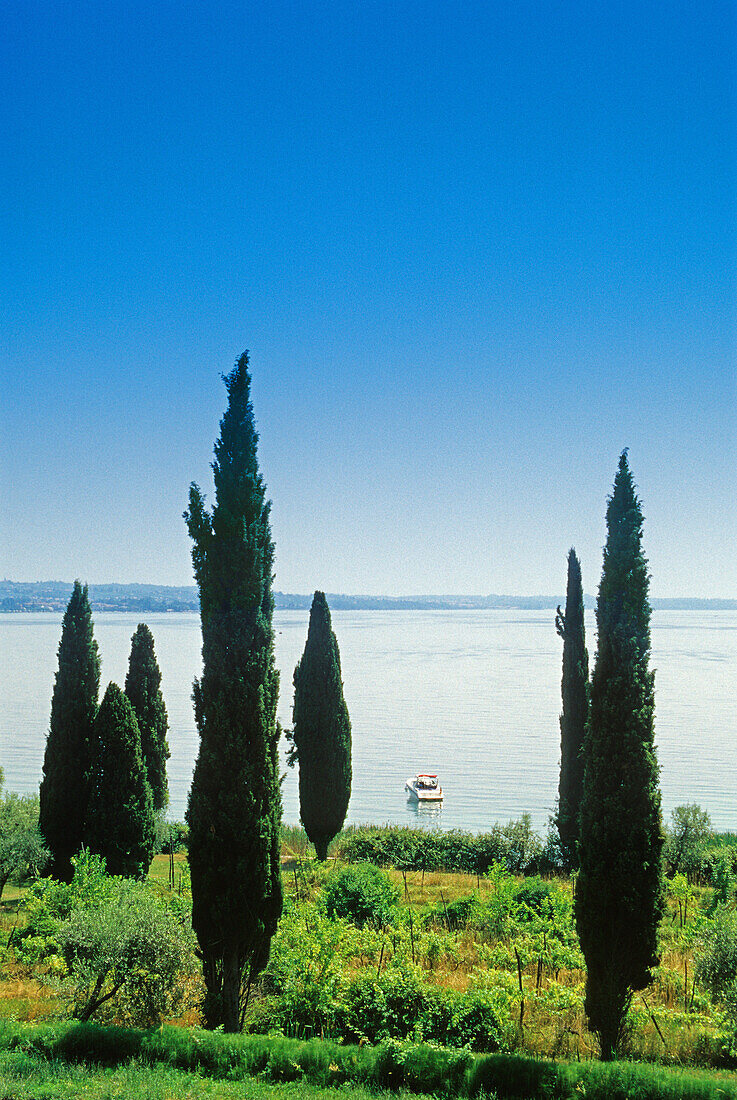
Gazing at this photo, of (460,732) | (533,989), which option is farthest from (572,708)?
(460,732)

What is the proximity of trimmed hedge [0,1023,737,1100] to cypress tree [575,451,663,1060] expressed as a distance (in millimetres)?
1432

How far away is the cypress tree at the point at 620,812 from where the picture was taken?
392 inches

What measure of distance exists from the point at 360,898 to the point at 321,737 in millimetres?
9174

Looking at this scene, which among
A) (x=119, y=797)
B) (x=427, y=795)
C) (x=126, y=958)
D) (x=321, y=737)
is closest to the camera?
(x=126, y=958)

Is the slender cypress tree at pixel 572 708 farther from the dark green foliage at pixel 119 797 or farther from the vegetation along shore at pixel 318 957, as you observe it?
the dark green foliage at pixel 119 797

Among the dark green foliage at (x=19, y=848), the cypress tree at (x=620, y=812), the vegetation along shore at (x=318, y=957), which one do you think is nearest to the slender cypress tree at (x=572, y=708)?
the vegetation along shore at (x=318, y=957)

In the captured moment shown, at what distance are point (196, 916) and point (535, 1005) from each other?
5400 millimetres

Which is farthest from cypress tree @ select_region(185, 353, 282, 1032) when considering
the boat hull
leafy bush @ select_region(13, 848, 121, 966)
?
the boat hull

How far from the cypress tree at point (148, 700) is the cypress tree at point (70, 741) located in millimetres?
4616

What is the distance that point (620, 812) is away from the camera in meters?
10.2

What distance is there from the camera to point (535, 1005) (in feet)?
37.1

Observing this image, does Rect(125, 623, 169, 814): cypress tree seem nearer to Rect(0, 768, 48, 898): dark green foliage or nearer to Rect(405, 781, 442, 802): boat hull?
Rect(0, 768, 48, 898): dark green foliage

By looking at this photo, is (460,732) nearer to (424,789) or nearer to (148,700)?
(424,789)

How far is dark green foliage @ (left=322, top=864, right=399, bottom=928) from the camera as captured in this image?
1442 centimetres
